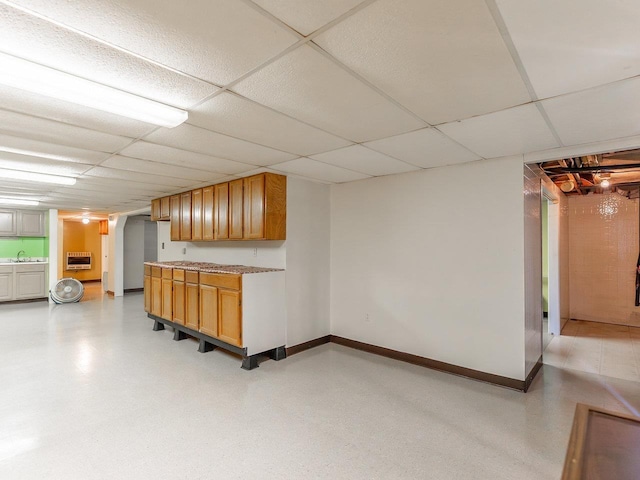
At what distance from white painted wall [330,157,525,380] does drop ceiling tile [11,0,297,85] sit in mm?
2767

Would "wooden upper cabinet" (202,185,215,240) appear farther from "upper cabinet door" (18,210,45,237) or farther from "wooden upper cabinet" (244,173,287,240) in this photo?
"upper cabinet door" (18,210,45,237)

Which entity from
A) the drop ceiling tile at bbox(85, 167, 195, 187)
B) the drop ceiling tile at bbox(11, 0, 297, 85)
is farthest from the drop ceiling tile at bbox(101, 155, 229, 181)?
the drop ceiling tile at bbox(11, 0, 297, 85)

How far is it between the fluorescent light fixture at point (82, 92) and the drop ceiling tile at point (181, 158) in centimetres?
86

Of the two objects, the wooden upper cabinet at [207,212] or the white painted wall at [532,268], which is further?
the wooden upper cabinet at [207,212]

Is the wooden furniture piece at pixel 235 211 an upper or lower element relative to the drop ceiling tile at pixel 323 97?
lower

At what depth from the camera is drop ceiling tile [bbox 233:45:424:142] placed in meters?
1.70

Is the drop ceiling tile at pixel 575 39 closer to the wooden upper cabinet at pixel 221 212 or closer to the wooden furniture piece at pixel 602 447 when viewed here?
the wooden furniture piece at pixel 602 447

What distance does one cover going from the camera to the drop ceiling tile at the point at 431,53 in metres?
1.32

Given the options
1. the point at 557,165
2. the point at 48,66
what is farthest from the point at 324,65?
the point at 557,165

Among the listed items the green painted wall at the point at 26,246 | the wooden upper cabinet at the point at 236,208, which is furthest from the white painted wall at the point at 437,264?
the green painted wall at the point at 26,246

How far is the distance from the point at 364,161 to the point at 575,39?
7.28 ft

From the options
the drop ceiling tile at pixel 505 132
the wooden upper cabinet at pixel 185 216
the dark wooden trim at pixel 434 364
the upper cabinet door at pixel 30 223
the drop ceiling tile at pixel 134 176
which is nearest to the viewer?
the drop ceiling tile at pixel 505 132

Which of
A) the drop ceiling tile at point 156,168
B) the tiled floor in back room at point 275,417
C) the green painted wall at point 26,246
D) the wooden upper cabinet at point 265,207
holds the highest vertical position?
the drop ceiling tile at point 156,168

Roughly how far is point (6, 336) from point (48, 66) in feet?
18.1
